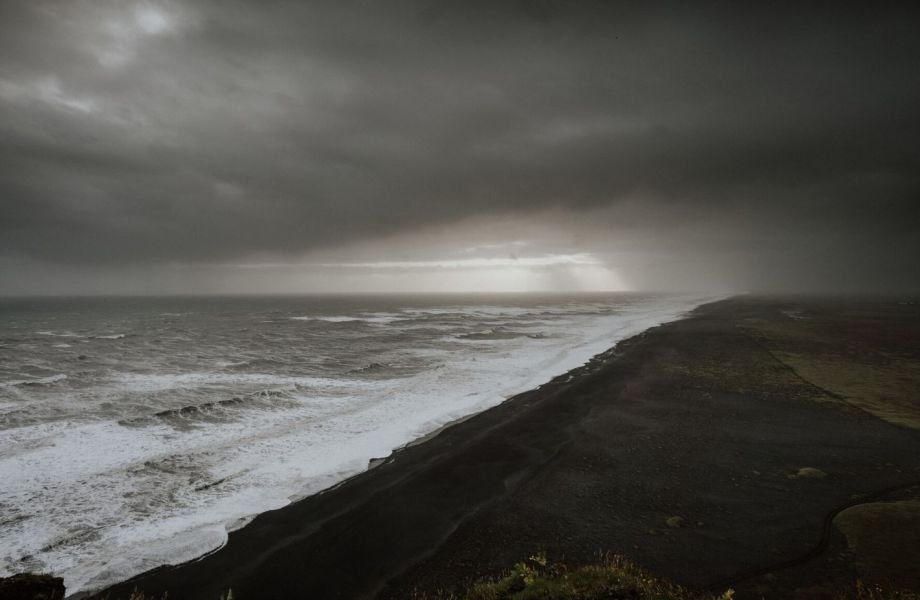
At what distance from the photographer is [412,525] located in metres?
12.8

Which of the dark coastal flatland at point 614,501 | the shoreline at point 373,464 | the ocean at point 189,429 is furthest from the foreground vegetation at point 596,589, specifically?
the ocean at point 189,429

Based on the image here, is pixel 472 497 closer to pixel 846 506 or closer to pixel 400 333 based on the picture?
pixel 846 506

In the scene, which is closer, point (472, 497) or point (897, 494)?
point (897, 494)

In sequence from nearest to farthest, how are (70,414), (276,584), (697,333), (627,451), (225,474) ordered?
1. (276,584)
2. (225,474)
3. (627,451)
4. (70,414)
5. (697,333)

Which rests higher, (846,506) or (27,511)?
(846,506)

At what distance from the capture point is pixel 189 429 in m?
22.1

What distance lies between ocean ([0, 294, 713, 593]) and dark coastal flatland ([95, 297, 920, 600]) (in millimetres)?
1885

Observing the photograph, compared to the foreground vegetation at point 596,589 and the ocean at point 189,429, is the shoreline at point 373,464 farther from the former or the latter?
the foreground vegetation at point 596,589

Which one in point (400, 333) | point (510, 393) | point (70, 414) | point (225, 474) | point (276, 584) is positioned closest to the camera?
point (276, 584)

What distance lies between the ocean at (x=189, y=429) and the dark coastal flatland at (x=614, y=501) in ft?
6.18

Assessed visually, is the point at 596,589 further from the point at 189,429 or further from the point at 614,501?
the point at 189,429

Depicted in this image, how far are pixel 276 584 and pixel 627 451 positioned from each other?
13663mm

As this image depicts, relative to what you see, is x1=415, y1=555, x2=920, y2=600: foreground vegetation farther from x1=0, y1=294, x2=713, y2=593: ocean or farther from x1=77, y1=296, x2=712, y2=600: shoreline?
x1=0, y1=294, x2=713, y2=593: ocean

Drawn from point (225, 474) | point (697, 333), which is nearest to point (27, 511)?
point (225, 474)
